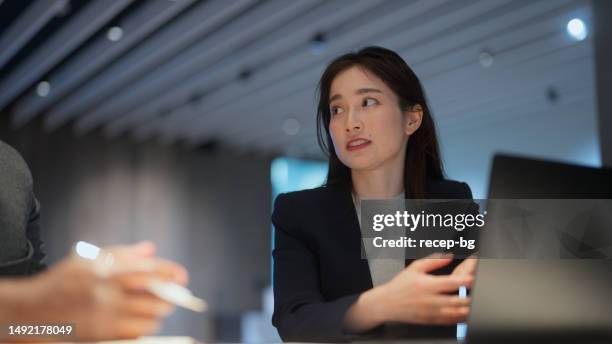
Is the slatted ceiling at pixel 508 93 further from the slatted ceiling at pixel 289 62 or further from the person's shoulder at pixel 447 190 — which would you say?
the person's shoulder at pixel 447 190

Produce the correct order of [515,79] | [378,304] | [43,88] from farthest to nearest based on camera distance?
[43,88]
[515,79]
[378,304]

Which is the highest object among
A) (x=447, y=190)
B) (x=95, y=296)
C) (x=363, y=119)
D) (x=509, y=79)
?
(x=509, y=79)

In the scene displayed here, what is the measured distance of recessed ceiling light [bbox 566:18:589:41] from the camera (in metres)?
4.60

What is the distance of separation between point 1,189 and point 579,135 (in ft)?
20.5

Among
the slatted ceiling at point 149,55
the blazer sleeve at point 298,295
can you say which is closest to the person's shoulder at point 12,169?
the blazer sleeve at point 298,295

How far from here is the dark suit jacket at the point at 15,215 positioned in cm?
80

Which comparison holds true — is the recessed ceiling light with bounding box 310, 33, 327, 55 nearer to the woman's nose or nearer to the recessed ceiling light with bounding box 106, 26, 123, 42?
the recessed ceiling light with bounding box 106, 26, 123, 42

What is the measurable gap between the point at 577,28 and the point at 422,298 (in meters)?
4.48

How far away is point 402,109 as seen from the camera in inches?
48.4

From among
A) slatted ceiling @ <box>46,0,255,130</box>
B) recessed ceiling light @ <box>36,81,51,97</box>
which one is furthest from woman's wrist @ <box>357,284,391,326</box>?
recessed ceiling light @ <box>36,81,51,97</box>

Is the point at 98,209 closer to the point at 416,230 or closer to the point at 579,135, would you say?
the point at 579,135

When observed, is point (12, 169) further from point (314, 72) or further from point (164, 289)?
point (314, 72)

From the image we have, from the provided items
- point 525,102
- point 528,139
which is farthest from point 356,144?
point 528,139

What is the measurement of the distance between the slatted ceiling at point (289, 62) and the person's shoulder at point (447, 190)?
3.24 m
